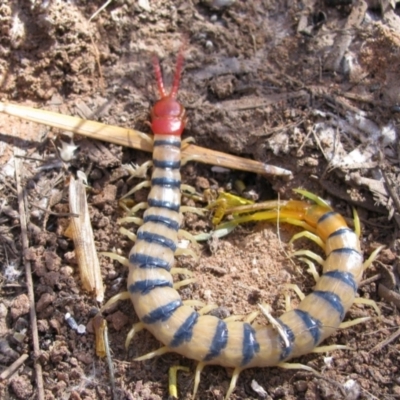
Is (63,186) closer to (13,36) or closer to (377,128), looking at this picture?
(13,36)

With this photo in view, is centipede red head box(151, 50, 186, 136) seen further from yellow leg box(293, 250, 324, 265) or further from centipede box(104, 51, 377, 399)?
yellow leg box(293, 250, 324, 265)

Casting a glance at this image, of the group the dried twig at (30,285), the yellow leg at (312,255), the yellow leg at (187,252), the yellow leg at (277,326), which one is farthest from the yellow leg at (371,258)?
the dried twig at (30,285)

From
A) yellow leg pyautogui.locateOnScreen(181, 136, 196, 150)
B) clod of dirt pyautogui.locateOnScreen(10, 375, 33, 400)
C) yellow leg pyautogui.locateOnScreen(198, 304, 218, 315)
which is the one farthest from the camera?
yellow leg pyautogui.locateOnScreen(181, 136, 196, 150)

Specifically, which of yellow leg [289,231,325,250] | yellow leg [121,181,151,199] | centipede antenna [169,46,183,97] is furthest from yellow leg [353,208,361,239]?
centipede antenna [169,46,183,97]

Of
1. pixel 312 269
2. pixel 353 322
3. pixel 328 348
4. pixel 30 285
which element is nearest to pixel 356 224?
pixel 312 269

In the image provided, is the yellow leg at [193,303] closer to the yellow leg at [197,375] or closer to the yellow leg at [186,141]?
the yellow leg at [197,375]
